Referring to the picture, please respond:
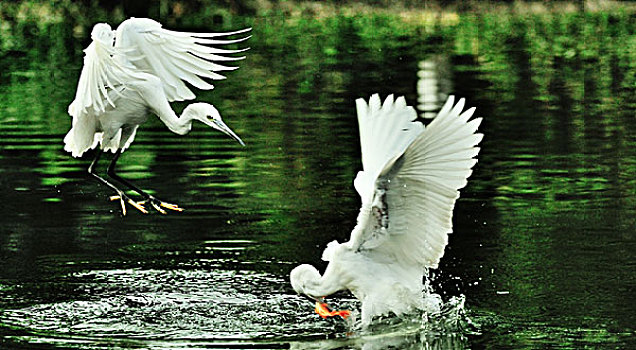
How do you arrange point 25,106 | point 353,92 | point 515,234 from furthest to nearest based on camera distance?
point 353,92
point 25,106
point 515,234

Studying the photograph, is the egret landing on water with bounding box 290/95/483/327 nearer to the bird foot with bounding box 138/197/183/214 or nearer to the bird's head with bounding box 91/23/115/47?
the bird foot with bounding box 138/197/183/214

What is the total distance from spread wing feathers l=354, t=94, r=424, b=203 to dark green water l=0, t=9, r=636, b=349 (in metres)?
1.17

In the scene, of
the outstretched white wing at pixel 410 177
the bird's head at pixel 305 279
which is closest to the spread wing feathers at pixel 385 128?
the outstretched white wing at pixel 410 177

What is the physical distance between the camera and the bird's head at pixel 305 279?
855 centimetres

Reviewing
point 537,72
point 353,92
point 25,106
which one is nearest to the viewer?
point 25,106

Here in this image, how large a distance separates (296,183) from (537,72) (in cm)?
1192

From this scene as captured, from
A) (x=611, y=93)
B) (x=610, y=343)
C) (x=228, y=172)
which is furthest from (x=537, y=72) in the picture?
(x=610, y=343)

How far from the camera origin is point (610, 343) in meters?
8.11

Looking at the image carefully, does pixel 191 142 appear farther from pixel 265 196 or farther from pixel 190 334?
pixel 190 334

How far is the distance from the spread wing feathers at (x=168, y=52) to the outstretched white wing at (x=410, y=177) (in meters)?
2.40

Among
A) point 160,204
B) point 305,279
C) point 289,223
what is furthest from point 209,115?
point 289,223

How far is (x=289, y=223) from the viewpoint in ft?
38.8

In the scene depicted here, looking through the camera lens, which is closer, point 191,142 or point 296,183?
point 296,183

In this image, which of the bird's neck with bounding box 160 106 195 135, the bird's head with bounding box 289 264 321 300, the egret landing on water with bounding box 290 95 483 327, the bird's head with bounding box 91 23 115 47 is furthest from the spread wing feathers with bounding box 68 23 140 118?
the egret landing on water with bounding box 290 95 483 327
